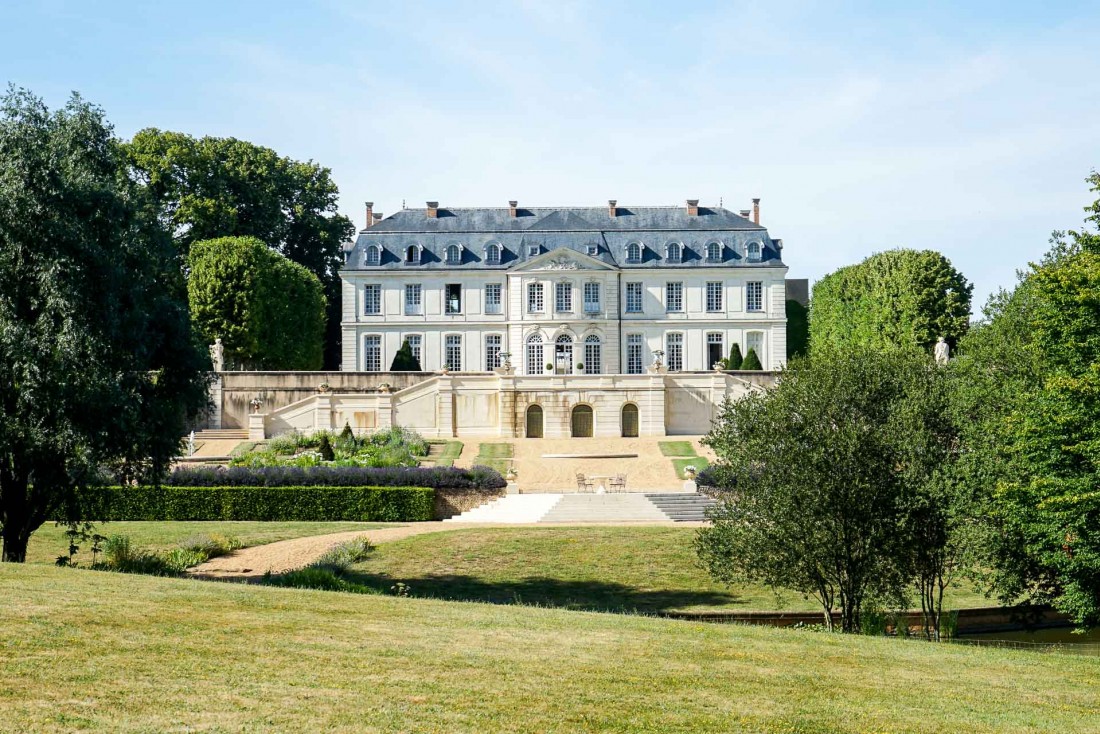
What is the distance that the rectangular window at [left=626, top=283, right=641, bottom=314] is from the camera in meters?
60.7

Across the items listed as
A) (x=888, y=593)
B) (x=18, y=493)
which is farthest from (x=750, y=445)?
(x=18, y=493)

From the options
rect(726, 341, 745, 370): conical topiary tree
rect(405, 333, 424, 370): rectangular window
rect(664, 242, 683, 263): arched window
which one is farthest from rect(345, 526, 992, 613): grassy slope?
rect(664, 242, 683, 263): arched window

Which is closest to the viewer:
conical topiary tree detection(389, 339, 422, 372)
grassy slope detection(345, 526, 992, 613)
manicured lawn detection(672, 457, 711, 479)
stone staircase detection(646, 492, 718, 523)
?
grassy slope detection(345, 526, 992, 613)

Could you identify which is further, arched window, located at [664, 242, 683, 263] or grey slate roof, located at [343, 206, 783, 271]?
arched window, located at [664, 242, 683, 263]

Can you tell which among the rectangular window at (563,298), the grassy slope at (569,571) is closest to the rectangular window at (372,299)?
the rectangular window at (563,298)

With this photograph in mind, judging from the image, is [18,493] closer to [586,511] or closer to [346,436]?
[586,511]

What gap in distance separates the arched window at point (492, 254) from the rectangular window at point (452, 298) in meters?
2.13

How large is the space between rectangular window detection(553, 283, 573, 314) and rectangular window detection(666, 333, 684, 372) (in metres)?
5.65

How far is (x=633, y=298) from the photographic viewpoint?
60.8 metres

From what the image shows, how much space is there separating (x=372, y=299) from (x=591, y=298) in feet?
38.2

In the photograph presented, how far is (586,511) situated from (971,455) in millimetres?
13855

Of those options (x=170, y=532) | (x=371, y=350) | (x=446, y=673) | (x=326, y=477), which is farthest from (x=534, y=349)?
(x=446, y=673)

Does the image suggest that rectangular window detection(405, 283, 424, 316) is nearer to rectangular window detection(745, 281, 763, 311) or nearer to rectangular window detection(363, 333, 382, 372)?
rectangular window detection(363, 333, 382, 372)

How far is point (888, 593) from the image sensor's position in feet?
65.6
